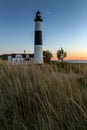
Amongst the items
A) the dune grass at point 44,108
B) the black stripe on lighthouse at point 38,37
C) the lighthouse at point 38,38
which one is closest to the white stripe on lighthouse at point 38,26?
the lighthouse at point 38,38

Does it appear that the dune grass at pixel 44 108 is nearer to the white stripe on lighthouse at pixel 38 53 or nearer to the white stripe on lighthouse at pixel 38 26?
the white stripe on lighthouse at pixel 38 53

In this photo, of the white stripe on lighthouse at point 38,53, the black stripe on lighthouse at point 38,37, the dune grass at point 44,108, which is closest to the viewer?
the dune grass at point 44,108

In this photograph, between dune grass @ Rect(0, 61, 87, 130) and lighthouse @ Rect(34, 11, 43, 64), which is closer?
dune grass @ Rect(0, 61, 87, 130)

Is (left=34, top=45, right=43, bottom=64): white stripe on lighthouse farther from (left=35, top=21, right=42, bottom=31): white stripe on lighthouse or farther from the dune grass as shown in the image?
the dune grass

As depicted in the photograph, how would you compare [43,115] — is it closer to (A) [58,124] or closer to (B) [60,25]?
(A) [58,124]

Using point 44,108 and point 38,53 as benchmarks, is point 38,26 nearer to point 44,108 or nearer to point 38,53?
point 38,53

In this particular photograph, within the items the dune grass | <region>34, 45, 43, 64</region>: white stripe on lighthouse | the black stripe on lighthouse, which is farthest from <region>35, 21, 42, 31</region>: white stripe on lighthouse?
the dune grass

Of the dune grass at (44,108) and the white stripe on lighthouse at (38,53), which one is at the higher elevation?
Answer: the white stripe on lighthouse at (38,53)

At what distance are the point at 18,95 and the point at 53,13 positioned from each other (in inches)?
394

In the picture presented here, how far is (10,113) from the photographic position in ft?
6.57

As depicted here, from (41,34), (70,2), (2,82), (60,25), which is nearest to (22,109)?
(2,82)

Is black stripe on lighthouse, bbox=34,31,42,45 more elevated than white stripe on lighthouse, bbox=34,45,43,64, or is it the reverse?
black stripe on lighthouse, bbox=34,31,42,45

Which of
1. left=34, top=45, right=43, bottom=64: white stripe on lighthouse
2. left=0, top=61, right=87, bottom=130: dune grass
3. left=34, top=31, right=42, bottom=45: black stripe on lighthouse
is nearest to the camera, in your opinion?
left=0, top=61, right=87, bottom=130: dune grass

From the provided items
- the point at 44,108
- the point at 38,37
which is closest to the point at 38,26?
the point at 38,37
